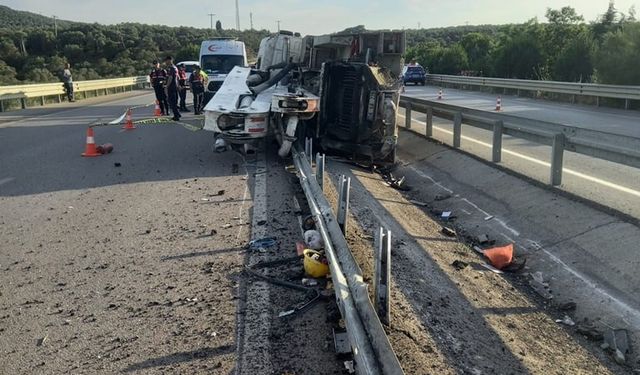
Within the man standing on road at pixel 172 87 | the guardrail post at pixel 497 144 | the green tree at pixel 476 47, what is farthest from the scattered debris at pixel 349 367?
the green tree at pixel 476 47

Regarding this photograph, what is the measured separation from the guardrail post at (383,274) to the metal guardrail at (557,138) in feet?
11.9

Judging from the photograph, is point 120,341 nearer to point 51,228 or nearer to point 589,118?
point 51,228

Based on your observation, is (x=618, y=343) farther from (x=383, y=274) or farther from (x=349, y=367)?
(x=349, y=367)

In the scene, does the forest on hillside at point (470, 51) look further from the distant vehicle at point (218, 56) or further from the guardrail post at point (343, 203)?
the distant vehicle at point (218, 56)

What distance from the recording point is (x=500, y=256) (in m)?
5.68

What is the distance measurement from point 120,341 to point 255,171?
5.83 metres

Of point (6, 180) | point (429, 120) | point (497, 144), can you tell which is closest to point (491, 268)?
point (497, 144)

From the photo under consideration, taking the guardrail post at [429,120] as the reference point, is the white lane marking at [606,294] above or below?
below

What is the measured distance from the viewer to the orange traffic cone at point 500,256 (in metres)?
5.62

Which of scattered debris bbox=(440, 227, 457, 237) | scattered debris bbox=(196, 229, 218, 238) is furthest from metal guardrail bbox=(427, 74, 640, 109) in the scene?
scattered debris bbox=(196, 229, 218, 238)

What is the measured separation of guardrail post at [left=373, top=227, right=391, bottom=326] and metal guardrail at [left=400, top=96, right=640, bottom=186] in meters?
3.63

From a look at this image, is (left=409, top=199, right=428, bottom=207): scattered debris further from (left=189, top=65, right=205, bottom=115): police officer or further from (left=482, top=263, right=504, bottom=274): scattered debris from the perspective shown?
(left=189, top=65, right=205, bottom=115): police officer

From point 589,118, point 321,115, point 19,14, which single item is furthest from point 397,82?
point 19,14

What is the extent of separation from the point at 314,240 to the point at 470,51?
46215 millimetres
